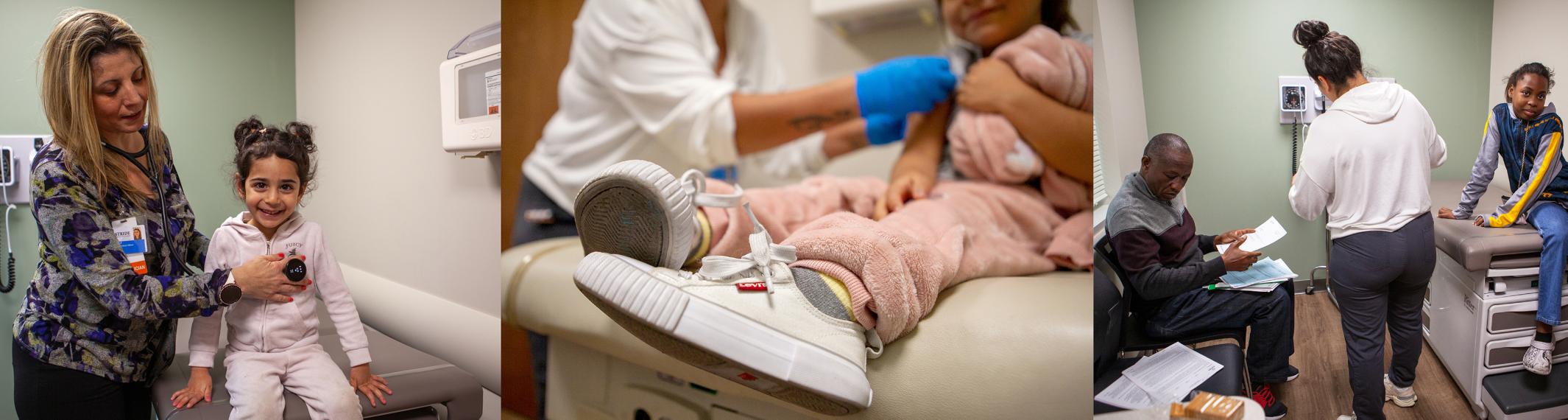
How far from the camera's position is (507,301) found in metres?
1.71

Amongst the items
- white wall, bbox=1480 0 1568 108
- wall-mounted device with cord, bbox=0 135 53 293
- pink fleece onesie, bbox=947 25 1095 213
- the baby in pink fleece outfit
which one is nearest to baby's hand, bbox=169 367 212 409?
wall-mounted device with cord, bbox=0 135 53 293

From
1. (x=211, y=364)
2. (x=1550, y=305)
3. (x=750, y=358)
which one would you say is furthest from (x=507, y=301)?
(x=1550, y=305)

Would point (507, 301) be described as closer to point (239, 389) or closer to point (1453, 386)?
point (239, 389)

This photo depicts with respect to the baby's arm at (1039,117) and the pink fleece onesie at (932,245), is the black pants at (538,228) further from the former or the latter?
the baby's arm at (1039,117)

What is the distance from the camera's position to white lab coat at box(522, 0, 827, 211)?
4.12 ft

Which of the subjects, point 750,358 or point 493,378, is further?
point 493,378

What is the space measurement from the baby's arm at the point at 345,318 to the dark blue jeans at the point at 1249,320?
52.5 inches

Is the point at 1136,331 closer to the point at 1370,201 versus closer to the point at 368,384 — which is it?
the point at 1370,201

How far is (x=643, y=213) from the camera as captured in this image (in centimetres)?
121

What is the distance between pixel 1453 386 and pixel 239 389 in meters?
2.05

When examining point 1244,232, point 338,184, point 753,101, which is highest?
point 753,101

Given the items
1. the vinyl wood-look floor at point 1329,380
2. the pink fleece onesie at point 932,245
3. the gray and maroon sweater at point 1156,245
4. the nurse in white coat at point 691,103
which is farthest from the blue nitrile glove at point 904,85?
the vinyl wood-look floor at point 1329,380

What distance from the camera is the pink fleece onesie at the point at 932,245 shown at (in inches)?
39.2

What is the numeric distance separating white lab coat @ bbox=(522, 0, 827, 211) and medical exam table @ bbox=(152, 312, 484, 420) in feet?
1.30
